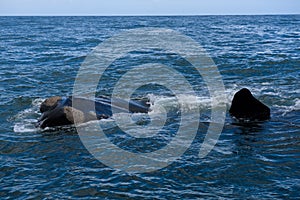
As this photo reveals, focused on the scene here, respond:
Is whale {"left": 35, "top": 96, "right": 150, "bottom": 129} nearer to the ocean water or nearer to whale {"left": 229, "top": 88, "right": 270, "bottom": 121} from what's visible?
the ocean water

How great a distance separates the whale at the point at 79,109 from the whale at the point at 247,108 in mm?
3025

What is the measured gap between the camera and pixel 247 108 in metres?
13.0

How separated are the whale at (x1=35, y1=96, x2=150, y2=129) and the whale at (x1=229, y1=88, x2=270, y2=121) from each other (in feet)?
9.92

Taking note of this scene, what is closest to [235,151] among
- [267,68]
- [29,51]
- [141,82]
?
[141,82]

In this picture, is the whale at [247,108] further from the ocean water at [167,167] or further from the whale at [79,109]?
the whale at [79,109]

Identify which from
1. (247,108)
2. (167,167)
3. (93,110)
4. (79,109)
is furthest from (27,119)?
(247,108)

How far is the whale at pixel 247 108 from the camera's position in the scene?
1292cm

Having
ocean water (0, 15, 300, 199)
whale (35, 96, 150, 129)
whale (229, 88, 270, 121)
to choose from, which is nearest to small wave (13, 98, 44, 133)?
ocean water (0, 15, 300, 199)

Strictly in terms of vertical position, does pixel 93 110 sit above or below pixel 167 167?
above

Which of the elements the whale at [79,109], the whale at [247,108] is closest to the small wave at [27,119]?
the whale at [79,109]

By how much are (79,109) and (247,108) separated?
5100mm

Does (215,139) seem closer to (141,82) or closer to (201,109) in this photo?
(201,109)

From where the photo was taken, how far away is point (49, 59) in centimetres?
2623

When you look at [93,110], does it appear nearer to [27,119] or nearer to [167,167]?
[27,119]
